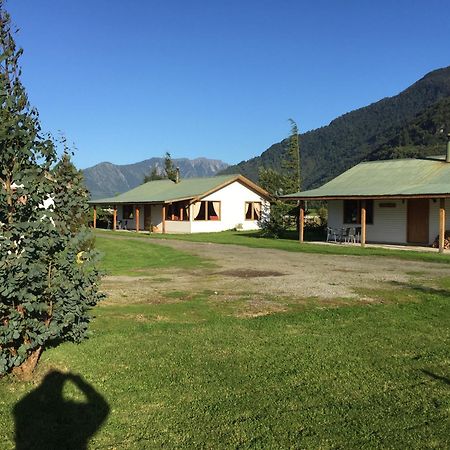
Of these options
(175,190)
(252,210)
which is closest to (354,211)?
(252,210)

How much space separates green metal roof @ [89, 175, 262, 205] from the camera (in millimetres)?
A: 33766

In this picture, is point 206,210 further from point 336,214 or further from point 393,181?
point 393,181

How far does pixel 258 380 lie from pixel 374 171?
2345 centimetres

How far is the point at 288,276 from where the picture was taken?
40.9 ft

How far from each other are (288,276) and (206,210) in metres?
21.9

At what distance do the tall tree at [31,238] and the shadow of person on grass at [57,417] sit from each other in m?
0.43

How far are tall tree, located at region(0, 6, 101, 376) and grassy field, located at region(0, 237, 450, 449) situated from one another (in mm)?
562

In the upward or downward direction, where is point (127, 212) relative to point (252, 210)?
downward

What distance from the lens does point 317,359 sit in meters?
5.59

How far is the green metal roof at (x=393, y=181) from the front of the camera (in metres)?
20.4

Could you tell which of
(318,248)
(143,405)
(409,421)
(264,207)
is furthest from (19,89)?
(264,207)

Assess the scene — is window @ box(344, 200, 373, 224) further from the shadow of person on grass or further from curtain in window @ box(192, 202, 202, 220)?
the shadow of person on grass

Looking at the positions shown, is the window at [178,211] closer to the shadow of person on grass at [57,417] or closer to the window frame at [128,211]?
the window frame at [128,211]

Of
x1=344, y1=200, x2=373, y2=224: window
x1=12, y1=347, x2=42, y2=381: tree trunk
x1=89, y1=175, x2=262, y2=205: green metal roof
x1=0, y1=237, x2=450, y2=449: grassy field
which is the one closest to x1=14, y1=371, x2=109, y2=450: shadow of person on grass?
x1=0, y1=237, x2=450, y2=449: grassy field
